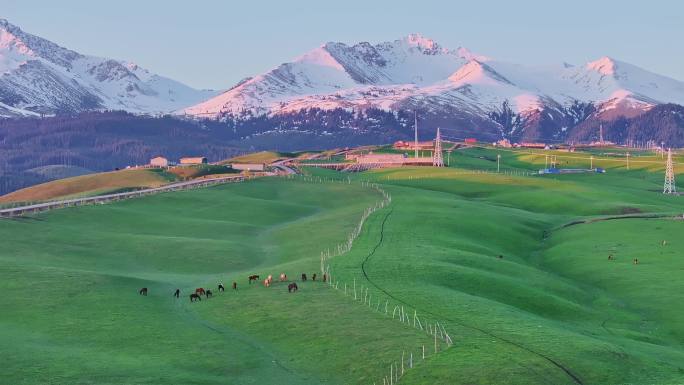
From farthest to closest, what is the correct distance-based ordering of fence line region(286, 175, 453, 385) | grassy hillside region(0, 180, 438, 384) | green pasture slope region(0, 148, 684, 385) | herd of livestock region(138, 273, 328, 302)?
herd of livestock region(138, 273, 328, 302) → green pasture slope region(0, 148, 684, 385) → grassy hillside region(0, 180, 438, 384) → fence line region(286, 175, 453, 385)

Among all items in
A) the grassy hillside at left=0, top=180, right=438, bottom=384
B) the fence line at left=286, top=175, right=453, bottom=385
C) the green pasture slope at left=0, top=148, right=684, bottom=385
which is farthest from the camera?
the green pasture slope at left=0, top=148, right=684, bottom=385

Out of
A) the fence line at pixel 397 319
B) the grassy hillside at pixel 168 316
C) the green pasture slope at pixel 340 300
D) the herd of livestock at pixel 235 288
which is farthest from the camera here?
the herd of livestock at pixel 235 288

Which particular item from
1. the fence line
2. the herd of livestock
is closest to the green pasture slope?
the fence line

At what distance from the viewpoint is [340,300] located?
277 ft

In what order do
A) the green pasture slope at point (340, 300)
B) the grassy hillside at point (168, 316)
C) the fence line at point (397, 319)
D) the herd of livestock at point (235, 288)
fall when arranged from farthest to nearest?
the herd of livestock at point (235, 288) → the green pasture slope at point (340, 300) → the grassy hillside at point (168, 316) → the fence line at point (397, 319)

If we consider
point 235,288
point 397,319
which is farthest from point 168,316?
point 397,319

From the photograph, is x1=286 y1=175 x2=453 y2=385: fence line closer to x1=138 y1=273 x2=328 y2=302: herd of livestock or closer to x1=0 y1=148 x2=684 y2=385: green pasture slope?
x1=0 y1=148 x2=684 y2=385: green pasture slope

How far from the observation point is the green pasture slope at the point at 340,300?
6600 cm

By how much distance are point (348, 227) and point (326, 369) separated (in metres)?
80.7

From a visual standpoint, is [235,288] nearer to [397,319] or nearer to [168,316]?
[168,316]

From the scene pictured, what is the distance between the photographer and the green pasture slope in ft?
217

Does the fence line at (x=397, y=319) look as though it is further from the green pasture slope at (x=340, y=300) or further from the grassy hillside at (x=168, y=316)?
the grassy hillside at (x=168, y=316)

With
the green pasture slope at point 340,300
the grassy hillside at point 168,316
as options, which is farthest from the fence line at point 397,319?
the grassy hillside at point 168,316

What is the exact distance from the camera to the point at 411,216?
156 metres
